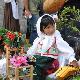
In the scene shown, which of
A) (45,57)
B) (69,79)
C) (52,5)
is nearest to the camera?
(69,79)

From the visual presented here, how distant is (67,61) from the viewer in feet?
27.2

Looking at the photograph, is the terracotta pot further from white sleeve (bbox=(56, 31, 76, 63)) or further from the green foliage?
white sleeve (bbox=(56, 31, 76, 63))

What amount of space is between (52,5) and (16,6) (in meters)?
1.20

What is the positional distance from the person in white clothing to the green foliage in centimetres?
156

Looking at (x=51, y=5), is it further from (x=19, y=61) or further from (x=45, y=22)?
(x=19, y=61)

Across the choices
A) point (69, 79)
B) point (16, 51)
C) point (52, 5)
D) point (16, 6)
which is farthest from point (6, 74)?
point (16, 6)

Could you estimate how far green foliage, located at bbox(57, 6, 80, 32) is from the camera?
33.4ft

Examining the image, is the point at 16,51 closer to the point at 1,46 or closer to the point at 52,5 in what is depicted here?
the point at 1,46

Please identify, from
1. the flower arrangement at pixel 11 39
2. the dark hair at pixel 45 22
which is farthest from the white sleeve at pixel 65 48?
the flower arrangement at pixel 11 39

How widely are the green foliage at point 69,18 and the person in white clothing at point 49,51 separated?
5.10ft

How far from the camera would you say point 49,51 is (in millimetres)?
8242

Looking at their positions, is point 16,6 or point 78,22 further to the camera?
point 16,6

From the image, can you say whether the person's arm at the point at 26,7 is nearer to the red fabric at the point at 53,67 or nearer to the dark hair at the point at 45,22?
the dark hair at the point at 45,22

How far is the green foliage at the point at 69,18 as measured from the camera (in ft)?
33.4
